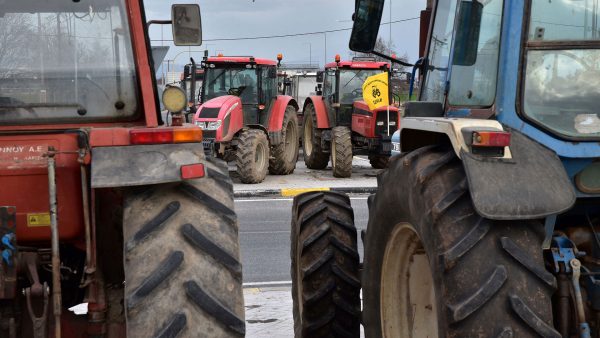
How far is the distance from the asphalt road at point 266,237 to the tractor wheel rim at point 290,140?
162 inches

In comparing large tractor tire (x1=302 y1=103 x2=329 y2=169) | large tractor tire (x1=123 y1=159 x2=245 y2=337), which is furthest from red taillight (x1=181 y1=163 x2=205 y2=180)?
large tractor tire (x1=302 y1=103 x2=329 y2=169)

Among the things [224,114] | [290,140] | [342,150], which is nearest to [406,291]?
[224,114]

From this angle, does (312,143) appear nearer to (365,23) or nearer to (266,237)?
(266,237)

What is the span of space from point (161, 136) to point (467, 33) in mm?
1746

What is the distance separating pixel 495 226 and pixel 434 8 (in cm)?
241

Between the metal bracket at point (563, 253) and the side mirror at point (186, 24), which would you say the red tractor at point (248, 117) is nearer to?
the side mirror at point (186, 24)

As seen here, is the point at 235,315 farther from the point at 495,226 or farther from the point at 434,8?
the point at 434,8

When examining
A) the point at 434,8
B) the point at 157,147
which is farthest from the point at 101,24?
the point at 434,8

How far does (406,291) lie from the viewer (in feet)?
15.1

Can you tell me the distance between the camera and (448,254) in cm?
341

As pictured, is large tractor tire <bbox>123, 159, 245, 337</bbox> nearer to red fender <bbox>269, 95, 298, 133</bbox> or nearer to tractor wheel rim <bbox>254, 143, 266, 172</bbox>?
tractor wheel rim <bbox>254, 143, 266, 172</bbox>

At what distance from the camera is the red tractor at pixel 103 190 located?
12.1 ft

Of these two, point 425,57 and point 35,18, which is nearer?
point 35,18

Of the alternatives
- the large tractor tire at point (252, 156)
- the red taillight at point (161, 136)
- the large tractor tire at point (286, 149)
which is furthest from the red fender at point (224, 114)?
the red taillight at point (161, 136)
